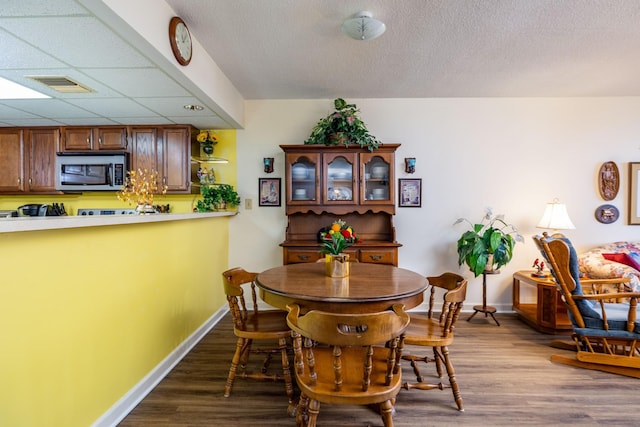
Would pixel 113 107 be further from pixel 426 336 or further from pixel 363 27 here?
pixel 426 336

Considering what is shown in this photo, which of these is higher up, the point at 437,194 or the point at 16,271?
the point at 437,194

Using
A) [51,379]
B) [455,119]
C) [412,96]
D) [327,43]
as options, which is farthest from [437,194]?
[51,379]

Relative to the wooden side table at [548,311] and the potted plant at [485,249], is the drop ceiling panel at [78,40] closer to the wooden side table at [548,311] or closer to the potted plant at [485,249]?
the potted plant at [485,249]

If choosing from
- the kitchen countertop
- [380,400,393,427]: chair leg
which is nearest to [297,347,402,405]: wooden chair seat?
[380,400,393,427]: chair leg

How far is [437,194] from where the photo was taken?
382 cm

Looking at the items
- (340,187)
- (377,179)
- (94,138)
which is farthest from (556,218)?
(94,138)

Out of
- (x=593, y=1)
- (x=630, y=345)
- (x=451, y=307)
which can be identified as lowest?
(x=630, y=345)

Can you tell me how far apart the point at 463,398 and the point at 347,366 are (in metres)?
1.04

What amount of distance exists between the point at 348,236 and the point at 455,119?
8.22 feet

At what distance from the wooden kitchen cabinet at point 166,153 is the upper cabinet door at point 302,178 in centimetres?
119

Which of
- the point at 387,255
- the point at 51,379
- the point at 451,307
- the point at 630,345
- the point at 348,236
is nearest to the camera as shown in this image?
the point at 51,379

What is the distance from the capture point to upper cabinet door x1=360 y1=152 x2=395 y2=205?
344cm

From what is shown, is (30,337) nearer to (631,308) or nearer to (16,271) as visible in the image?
(16,271)

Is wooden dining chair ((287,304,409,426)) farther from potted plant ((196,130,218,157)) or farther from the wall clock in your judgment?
potted plant ((196,130,218,157))
